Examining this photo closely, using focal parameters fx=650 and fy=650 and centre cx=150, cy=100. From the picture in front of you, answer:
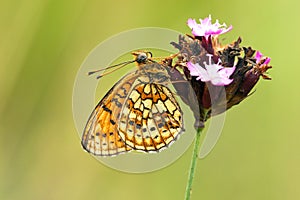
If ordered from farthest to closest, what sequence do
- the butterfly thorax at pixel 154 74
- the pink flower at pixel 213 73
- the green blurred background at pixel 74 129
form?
1. the green blurred background at pixel 74 129
2. the butterfly thorax at pixel 154 74
3. the pink flower at pixel 213 73

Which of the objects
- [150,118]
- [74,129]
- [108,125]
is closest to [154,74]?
[150,118]

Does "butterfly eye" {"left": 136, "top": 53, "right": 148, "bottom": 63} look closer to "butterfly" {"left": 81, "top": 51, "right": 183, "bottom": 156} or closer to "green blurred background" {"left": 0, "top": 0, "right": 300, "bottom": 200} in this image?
"butterfly" {"left": 81, "top": 51, "right": 183, "bottom": 156}

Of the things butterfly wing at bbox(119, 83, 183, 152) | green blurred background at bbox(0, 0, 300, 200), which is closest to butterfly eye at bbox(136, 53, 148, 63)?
butterfly wing at bbox(119, 83, 183, 152)

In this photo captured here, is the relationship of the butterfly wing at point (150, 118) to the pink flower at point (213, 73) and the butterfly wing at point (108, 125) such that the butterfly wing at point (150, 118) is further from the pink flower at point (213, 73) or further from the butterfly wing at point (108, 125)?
the pink flower at point (213, 73)

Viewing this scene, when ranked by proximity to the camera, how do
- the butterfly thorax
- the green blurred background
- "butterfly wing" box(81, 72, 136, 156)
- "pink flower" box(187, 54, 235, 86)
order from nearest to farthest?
"pink flower" box(187, 54, 235, 86), the butterfly thorax, "butterfly wing" box(81, 72, 136, 156), the green blurred background

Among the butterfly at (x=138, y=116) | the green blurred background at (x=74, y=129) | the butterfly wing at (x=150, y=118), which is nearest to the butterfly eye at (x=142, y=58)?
the butterfly at (x=138, y=116)

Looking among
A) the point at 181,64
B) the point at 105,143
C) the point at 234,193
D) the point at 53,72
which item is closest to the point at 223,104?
the point at 181,64

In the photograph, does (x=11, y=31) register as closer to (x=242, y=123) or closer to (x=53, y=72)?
(x=53, y=72)

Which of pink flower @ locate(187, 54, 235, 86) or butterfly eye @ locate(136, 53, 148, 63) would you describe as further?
butterfly eye @ locate(136, 53, 148, 63)
